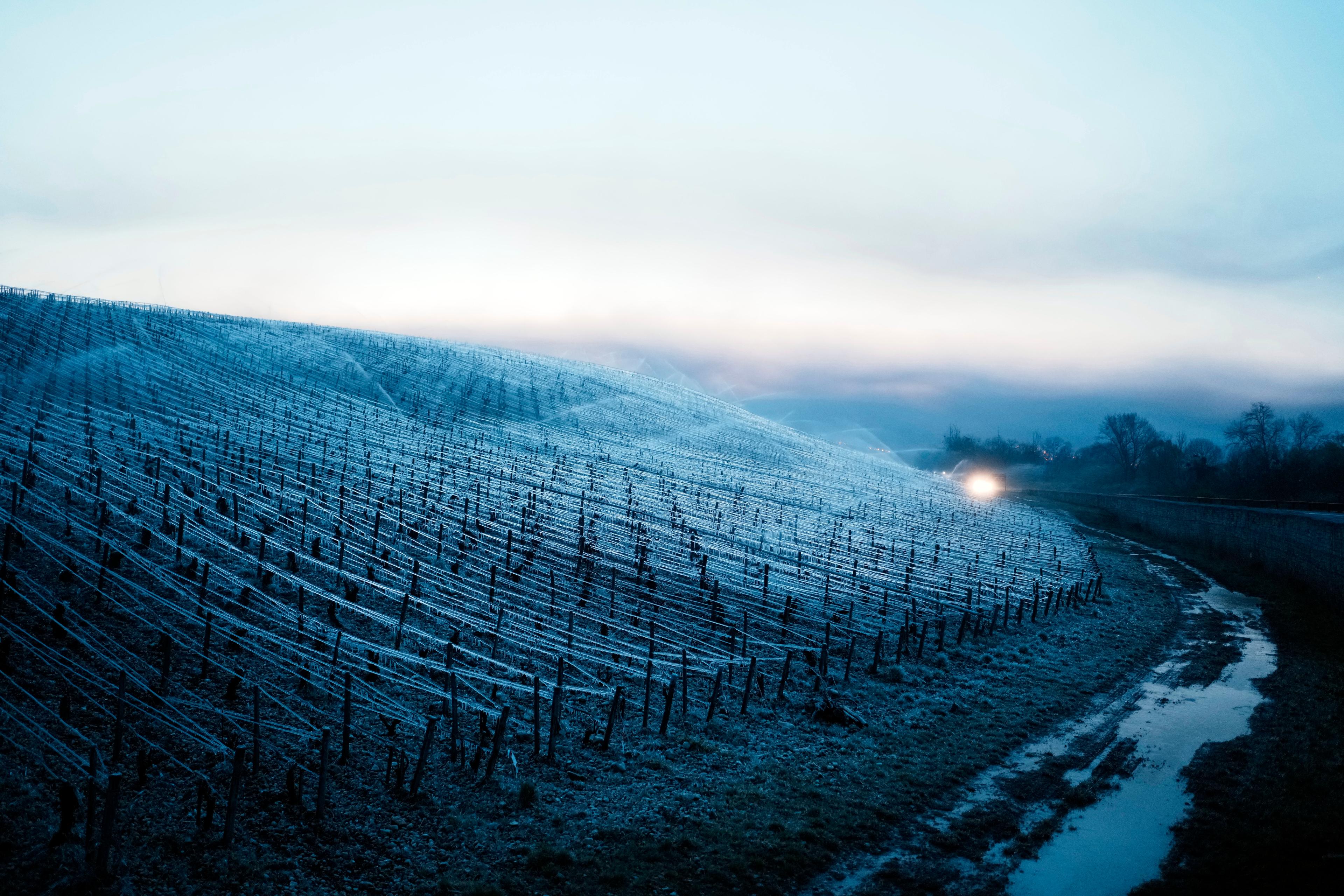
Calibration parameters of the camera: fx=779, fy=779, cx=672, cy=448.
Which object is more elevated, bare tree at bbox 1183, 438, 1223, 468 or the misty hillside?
bare tree at bbox 1183, 438, 1223, 468

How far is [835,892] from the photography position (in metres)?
6.71

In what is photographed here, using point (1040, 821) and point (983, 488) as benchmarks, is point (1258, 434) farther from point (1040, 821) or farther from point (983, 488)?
point (1040, 821)

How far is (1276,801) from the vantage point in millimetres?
8484

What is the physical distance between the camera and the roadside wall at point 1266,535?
69.3 ft

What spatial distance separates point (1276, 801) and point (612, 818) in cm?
721

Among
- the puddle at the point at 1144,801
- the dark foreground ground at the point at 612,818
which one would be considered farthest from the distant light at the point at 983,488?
the dark foreground ground at the point at 612,818

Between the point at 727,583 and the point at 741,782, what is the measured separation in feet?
30.0

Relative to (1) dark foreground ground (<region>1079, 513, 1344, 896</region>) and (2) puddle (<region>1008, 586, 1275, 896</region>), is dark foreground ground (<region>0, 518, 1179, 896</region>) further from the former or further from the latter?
(1) dark foreground ground (<region>1079, 513, 1344, 896</region>)

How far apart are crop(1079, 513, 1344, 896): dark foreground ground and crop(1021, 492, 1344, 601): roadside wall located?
743cm

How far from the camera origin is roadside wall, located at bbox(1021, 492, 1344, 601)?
21.1m

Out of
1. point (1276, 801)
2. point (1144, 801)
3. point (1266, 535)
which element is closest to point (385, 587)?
point (1144, 801)

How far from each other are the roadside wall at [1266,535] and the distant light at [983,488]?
30.8 ft

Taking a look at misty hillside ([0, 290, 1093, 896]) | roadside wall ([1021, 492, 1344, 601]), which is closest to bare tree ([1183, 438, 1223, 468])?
roadside wall ([1021, 492, 1344, 601])

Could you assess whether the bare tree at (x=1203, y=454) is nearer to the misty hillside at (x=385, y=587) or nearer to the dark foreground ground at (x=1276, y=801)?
the misty hillside at (x=385, y=587)
